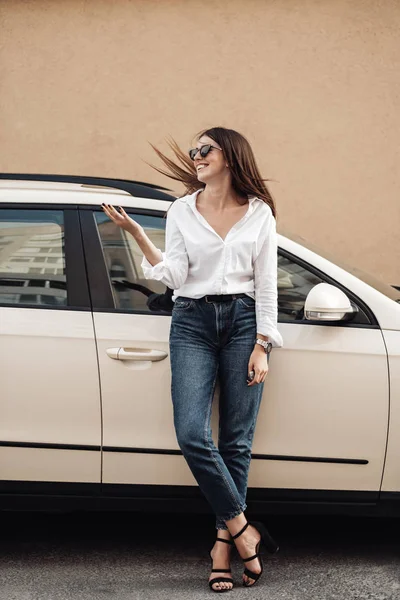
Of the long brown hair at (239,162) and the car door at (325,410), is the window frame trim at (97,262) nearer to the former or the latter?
the long brown hair at (239,162)

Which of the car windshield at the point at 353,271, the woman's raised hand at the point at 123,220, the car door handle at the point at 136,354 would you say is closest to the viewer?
the woman's raised hand at the point at 123,220

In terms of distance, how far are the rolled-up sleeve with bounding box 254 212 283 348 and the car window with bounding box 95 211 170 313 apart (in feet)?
1.30

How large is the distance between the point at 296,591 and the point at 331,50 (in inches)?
223

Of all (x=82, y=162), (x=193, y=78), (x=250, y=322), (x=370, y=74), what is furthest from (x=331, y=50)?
(x=250, y=322)

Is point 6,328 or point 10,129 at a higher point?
point 10,129

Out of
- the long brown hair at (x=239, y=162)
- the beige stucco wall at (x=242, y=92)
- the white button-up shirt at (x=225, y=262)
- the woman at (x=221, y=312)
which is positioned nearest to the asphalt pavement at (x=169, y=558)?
the woman at (x=221, y=312)

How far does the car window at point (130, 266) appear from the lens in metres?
3.99

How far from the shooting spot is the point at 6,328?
3.89 m

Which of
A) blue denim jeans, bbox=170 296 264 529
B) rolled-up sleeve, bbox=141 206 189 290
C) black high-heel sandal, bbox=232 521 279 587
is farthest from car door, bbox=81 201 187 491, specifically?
black high-heel sandal, bbox=232 521 279 587

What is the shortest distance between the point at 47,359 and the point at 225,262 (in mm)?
755

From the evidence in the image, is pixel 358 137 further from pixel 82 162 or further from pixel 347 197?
pixel 82 162

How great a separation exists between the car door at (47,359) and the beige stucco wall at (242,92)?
4.77 meters

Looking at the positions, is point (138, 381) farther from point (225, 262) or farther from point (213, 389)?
point (225, 262)

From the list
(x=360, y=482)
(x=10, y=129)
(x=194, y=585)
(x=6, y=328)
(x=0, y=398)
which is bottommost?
(x=194, y=585)
